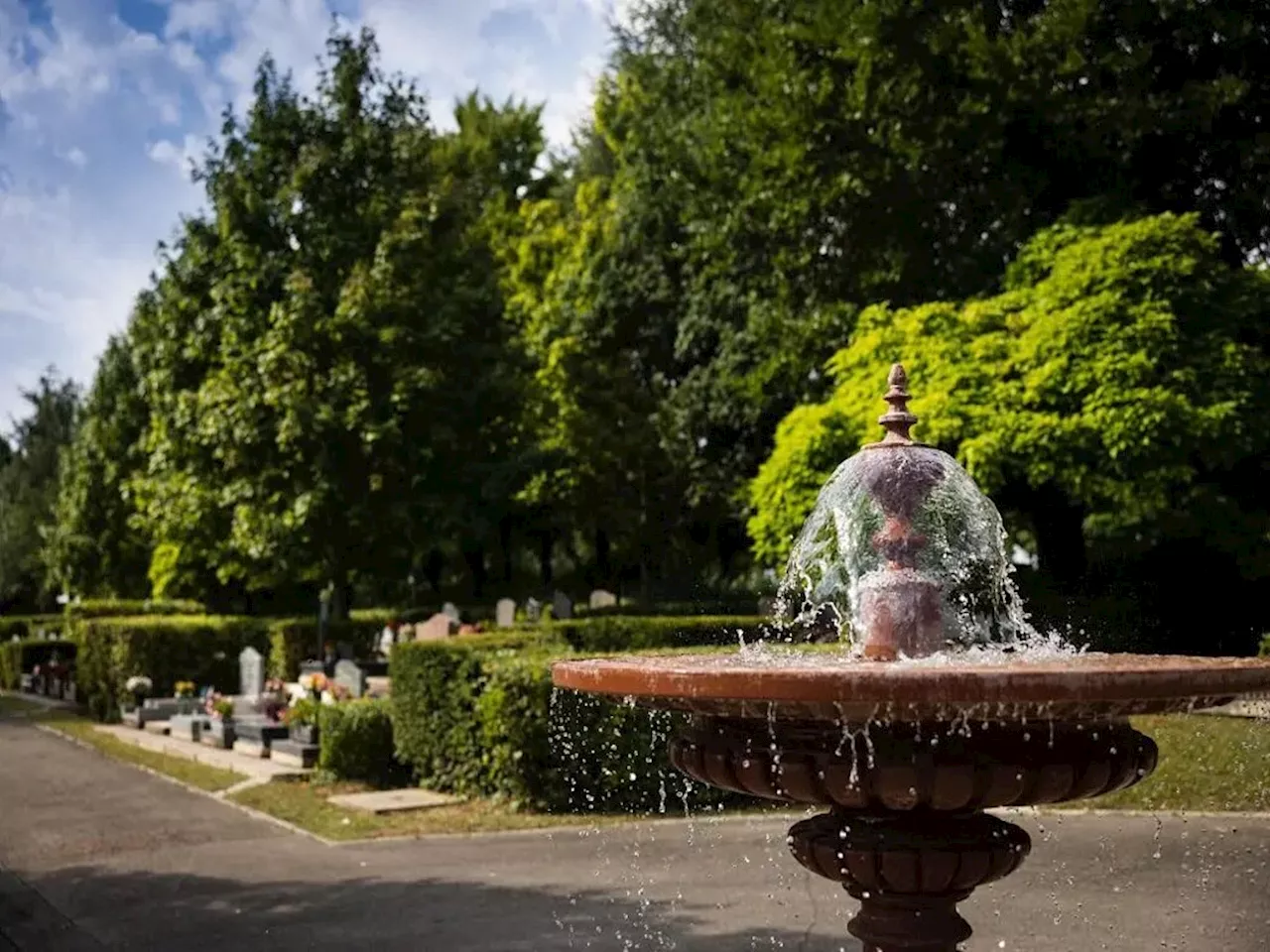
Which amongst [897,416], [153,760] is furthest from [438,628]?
[897,416]

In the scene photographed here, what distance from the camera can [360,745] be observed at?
1550 centimetres

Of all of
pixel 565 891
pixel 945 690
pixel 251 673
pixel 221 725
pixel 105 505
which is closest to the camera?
pixel 945 690

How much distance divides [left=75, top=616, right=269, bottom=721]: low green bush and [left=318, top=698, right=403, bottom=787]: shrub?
34.0 ft

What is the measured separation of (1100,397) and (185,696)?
1648cm

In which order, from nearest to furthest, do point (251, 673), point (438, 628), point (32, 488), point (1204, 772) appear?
1. point (1204, 772)
2. point (251, 673)
3. point (438, 628)
4. point (32, 488)

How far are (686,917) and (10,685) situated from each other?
32113 millimetres

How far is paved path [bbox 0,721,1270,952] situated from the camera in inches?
320

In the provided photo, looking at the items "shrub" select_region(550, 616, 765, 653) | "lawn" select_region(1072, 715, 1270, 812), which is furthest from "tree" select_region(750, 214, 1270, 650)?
"lawn" select_region(1072, 715, 1270, 812)

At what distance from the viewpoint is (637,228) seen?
34.4 metres

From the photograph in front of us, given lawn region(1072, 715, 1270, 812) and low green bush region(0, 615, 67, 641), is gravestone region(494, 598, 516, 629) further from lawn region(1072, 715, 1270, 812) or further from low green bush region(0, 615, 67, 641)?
low green bush region(0, 615, 67, 641)

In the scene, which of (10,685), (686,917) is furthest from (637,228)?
(686,917)

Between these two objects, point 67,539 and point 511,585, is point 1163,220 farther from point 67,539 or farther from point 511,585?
point 67,539

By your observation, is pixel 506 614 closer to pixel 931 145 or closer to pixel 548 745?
pixel 931 145

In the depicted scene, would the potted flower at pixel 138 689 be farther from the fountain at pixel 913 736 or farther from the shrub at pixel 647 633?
the fountain at pixel 913 736
